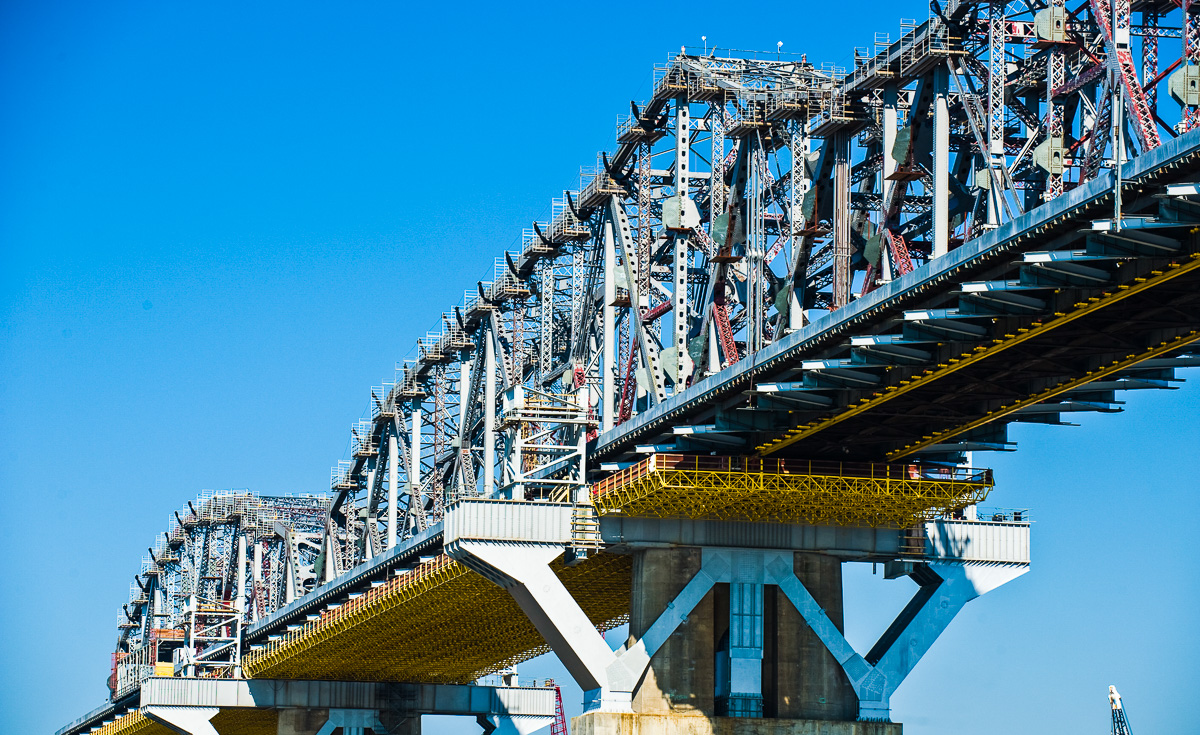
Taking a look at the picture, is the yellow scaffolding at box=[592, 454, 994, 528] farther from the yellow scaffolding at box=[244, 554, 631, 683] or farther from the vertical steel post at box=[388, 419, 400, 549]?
the vertical steel post at box=[388, 419, 400, 549]

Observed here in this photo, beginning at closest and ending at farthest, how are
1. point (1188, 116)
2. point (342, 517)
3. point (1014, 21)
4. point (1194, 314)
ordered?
point (1188, 116) < point (1194, 314) < point (1014, 21) < point (342, 517)

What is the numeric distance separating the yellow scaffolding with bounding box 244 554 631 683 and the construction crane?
60.1m

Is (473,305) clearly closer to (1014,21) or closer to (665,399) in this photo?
(665,399)

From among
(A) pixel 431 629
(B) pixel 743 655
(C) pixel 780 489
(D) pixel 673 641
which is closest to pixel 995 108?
(C) pixel 780 489

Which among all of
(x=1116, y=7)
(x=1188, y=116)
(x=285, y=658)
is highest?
(x=1116, y=7)

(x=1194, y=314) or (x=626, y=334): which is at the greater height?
(x=626, y=334)

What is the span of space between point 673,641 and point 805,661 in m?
5.16

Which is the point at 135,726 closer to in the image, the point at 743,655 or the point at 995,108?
the point at 743,655

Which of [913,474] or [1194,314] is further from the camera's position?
[913,474]

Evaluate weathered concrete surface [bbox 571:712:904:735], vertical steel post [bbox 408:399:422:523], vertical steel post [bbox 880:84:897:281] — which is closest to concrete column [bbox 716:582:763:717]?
weathered concrete surface [bbox 571:712:904:735]

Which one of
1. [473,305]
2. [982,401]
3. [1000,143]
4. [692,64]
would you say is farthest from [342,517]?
[1000,143]

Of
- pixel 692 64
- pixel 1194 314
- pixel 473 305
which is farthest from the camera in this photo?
pixel 473 305

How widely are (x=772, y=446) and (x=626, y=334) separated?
18492mm

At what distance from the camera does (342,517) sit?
157 m
